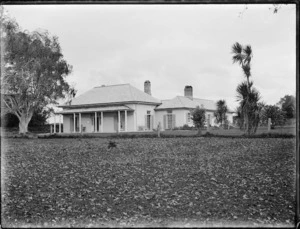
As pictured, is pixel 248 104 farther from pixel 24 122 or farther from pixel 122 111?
pixel 24 122

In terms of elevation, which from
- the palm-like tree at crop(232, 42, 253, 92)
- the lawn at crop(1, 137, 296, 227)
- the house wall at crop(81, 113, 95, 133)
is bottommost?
the lawn at crop(1, 137, 296, 227)

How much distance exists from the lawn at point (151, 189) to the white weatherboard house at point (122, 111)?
5.30 metres

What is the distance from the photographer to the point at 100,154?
10.6 m

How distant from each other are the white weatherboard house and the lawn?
209 inches

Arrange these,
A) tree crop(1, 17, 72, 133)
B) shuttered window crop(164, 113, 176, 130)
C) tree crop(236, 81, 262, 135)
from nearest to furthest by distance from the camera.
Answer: tree crop(1, 17, 72, 133) → tree crop(236, 81, 262, 135) → shuttered window crop(164, 113, 176, 130)

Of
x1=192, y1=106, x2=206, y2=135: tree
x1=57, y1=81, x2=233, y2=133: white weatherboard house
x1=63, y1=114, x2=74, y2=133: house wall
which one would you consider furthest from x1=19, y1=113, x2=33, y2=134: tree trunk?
x1=192, y1=106, x2=206, y2=135: tree

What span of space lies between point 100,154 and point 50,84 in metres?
4.55

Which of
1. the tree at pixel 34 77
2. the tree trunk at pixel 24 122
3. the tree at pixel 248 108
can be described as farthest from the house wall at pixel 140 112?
the tree trunk at pixel 24 122

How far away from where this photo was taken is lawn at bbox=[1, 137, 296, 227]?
4.39 meters

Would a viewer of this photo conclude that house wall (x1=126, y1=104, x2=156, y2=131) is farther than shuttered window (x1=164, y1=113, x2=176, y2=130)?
No

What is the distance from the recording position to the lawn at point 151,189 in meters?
4.39

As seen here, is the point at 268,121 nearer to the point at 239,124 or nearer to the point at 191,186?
the point at 239,124

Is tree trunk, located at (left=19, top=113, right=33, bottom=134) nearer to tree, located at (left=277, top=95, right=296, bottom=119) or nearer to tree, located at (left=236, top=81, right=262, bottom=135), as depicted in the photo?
tree, located at (left=236, top=81, right=262, bottom=135)

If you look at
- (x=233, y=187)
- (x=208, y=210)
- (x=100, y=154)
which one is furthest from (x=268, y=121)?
(x=208, y=210)
